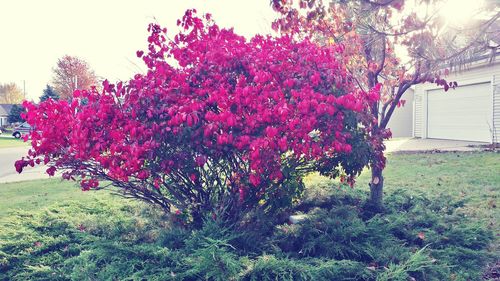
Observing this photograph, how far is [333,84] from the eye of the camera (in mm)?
Answer: 3523

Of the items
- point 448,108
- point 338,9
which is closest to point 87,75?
point 448,108

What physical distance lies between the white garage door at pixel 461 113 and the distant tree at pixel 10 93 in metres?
65.0

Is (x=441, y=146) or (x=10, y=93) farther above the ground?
(x=10, y=93)

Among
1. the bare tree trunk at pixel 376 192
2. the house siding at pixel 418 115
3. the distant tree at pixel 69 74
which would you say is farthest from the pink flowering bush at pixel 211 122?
the distant tree at pixel 69 74

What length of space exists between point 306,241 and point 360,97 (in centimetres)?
137

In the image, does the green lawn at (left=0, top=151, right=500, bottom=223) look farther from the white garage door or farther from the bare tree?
the white garage door

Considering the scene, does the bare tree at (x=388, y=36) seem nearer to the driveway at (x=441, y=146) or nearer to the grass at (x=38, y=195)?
the grass at (x=38, y=195)

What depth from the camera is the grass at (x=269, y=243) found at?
2.97 m

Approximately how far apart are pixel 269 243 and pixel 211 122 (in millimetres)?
1192

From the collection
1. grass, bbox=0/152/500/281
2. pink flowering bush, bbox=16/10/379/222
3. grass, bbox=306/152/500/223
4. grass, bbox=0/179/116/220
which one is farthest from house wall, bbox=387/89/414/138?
pink flowering bush, bbox=16/10/379/222

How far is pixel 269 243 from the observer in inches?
140

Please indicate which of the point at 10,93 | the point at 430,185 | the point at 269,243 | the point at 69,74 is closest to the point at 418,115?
the point at 430,185

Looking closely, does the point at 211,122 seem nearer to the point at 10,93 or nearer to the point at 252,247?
the point at 252,247

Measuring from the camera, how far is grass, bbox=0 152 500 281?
2.97 meters
